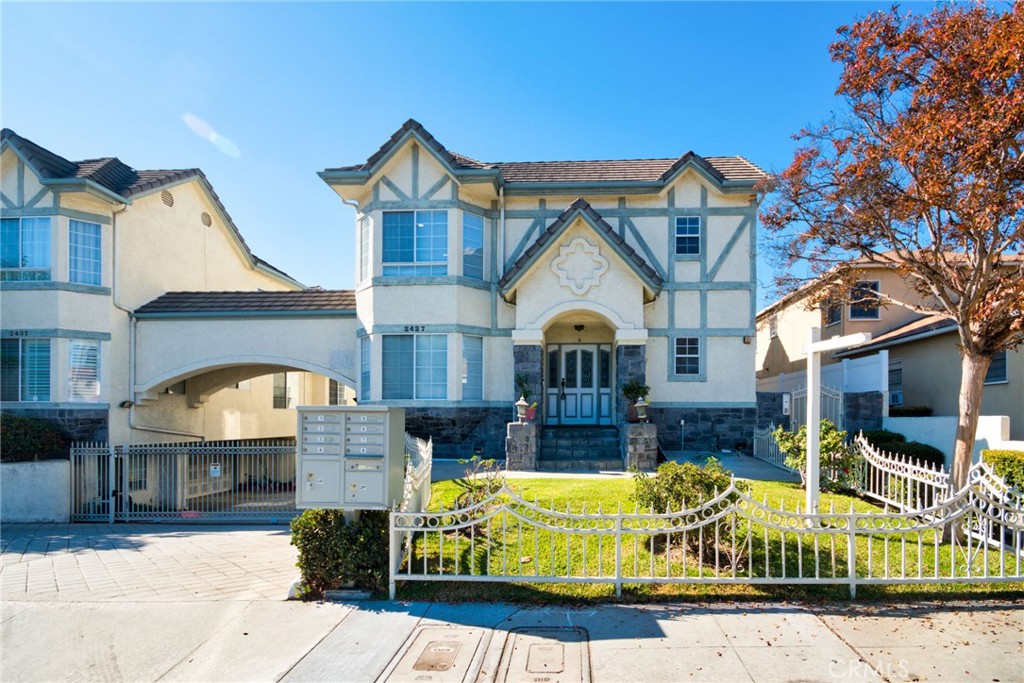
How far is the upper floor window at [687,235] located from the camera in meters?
16.7

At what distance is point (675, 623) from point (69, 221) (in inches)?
695

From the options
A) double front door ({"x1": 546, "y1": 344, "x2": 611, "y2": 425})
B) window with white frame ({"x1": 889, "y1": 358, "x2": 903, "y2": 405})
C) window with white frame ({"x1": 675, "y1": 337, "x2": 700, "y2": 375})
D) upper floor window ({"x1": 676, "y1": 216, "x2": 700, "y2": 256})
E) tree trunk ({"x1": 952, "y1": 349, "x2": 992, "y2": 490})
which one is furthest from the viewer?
window with white frame ({"x1": 889, "y1": 358, "x2": 903, "y2": 405})

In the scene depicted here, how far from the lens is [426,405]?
15508 mm

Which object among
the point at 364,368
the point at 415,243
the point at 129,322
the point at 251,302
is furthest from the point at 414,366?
the point at 129,322

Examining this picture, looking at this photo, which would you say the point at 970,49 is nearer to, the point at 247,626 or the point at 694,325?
the point at 694,325

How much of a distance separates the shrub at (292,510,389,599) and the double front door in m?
10.8

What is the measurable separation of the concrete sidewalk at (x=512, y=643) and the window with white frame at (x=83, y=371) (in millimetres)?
10847

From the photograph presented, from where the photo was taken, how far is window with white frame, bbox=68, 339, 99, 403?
50.3 feet

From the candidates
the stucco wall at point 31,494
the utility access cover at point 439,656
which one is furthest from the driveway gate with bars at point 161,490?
the utility access cover at point 439,656

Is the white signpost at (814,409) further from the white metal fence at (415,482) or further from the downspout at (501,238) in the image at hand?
the downspout at (501,238)

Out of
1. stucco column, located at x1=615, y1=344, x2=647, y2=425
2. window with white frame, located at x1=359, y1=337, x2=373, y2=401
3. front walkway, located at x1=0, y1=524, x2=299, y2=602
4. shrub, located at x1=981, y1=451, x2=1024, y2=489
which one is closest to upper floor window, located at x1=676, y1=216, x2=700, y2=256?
stucco column, located at x1=615, y1=344, x2=647, y2=425

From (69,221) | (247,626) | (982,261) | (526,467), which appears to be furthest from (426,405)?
(982,261)

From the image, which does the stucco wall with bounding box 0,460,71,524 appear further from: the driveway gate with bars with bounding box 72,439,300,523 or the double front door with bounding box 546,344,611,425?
the double front door with bounding box 546,344,611,425

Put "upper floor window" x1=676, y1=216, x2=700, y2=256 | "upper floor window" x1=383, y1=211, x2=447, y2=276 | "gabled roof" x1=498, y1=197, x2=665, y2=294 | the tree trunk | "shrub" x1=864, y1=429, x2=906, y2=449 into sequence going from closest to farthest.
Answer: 1. the tree trunk
2. "shrub" x1=864, y1=429, x2=906, y2=449
3. "gabled roof" x1=498, y1=197, x2=665, y2=294
4. "upper floor window" x1=383, y1=211, x2=447, y2=276
5. "upper floor window" x1=676, y1=216, x2=700, y2=256
